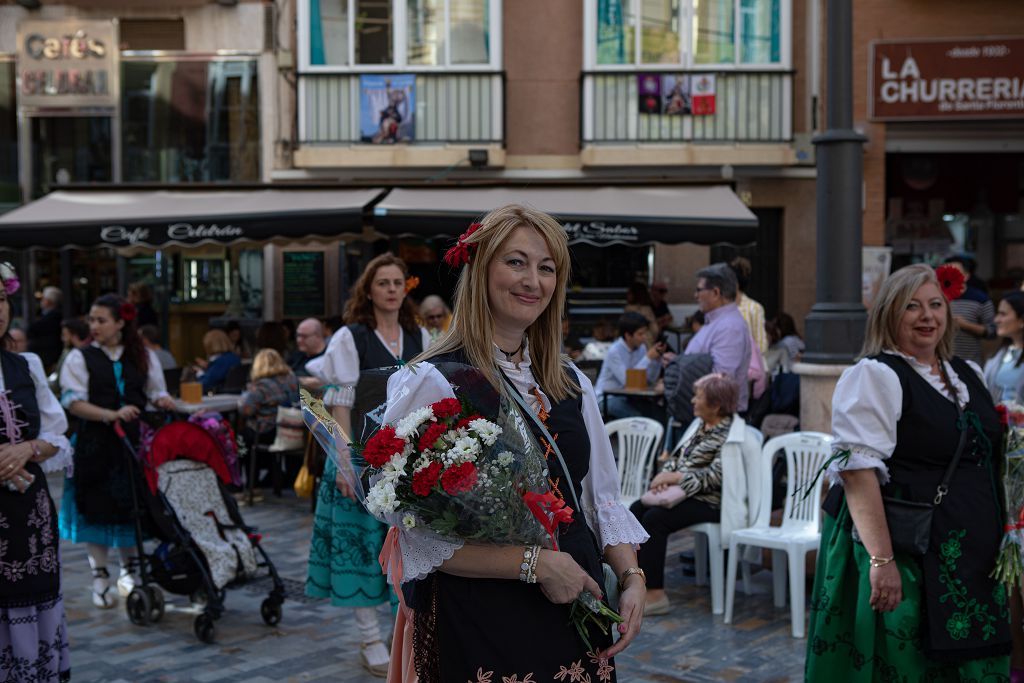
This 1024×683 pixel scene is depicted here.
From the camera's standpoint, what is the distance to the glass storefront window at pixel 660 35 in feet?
53.7

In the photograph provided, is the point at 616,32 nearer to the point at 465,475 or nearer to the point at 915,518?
the point at 915,518

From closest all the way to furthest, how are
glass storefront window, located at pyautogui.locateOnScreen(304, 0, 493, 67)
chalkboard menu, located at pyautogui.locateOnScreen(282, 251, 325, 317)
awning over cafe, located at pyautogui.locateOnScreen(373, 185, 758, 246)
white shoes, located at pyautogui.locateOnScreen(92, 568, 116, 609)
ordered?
white shoes, located at pyautogui.locateOnScreen(92, 568, 116, 609) → awning over cafe, located at pyautogui.locateOnScreen(373, 185, 758, 246) → glass storefront window, located at pyautogui.locateOnScreen(304, 0, 493, 67) → chalkboard menu, located at pyautogui.locateOnScreen(282, 251, 325, 317)

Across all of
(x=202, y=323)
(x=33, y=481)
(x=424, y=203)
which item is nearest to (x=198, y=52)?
(x=202, y=323)

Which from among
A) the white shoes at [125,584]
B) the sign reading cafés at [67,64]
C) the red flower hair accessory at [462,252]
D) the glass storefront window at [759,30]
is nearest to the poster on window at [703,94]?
the glass storefront window at [759,30]

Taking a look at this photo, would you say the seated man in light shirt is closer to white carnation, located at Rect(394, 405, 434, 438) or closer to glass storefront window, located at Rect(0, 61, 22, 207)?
white carnation, located at Rect(394, 405, 434, 438)

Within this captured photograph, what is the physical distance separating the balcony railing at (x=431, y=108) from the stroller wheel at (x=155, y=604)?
1038 centimetres

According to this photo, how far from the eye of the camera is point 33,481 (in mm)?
5125

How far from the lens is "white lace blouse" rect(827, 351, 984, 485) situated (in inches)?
162

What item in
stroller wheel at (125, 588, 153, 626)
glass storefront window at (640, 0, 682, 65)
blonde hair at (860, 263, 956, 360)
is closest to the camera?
blonde hair at (860, 263, 956, 360)

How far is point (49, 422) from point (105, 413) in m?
1.94

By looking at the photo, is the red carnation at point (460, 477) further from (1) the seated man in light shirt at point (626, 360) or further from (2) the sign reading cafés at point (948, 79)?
(2) the sign reading cafés at point (948, 79)

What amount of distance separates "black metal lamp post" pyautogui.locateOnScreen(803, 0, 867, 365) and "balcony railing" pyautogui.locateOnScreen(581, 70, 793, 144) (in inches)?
341

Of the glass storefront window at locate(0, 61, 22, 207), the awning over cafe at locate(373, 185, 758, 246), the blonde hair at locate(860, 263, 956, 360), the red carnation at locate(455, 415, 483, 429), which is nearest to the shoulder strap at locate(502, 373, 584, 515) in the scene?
the red carnation at locate(455, 415, 483, 429)

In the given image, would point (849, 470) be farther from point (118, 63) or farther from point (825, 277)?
point (118, 63)
